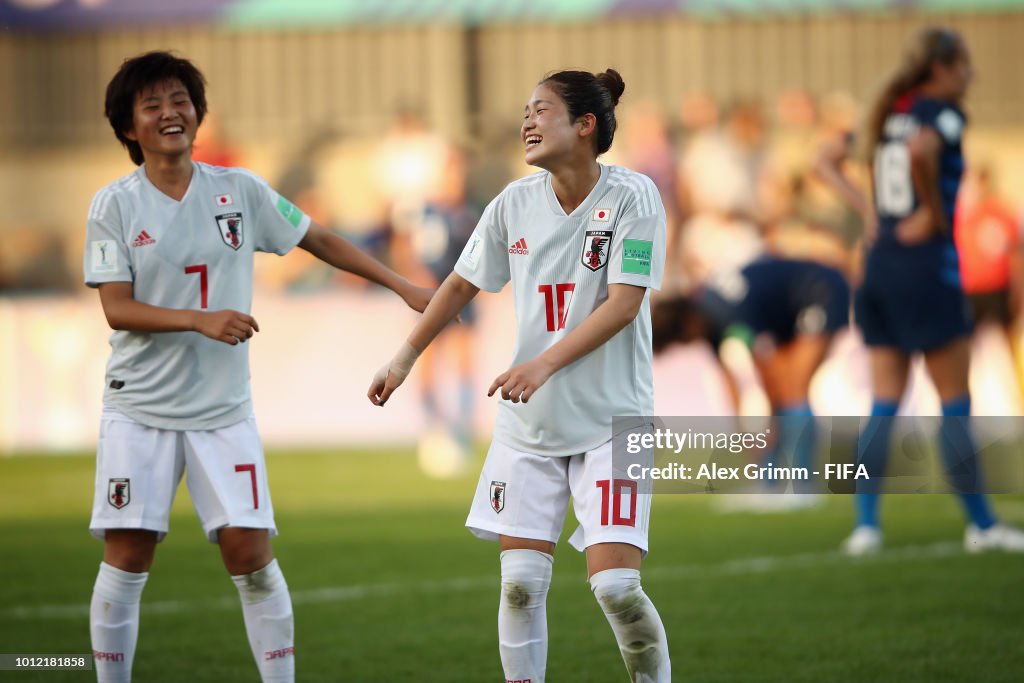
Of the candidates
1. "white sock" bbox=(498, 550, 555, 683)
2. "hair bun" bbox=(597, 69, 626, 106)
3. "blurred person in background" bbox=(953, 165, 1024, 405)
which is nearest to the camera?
"white sock" bbox=(498, 550, 555, 683)

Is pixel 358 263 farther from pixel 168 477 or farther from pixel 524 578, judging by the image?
pixel 524 578

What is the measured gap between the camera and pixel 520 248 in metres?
4.53

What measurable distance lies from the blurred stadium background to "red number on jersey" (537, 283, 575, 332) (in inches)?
30.1

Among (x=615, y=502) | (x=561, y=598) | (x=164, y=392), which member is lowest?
(x=561, y=598)

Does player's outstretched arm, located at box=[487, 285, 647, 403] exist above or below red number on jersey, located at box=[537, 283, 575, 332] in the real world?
below

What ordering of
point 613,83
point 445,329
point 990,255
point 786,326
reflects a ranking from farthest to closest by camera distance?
point 990,255
point 445,329
point 786,326
point 613,83

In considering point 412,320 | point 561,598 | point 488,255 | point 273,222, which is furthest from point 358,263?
point 412,320

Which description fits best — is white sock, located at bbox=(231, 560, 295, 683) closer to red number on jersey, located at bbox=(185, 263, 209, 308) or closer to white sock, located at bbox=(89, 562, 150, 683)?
white sock, located at bbox=(89, 562, 150, 683)

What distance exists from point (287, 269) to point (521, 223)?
1176cm

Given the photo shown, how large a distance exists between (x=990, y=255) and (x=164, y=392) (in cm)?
1094

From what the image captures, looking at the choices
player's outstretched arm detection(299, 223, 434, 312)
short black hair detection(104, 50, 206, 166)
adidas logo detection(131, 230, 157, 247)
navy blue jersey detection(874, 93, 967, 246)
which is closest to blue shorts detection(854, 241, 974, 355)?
navy blue jersey detection(874, 93, 967, 246)

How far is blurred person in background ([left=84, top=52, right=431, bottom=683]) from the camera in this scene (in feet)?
15.6

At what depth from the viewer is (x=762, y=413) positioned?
11.9 meters

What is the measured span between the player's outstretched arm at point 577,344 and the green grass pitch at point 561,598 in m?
1.64
